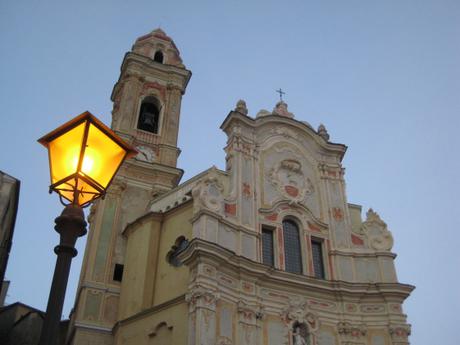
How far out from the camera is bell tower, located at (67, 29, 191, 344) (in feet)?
70.3

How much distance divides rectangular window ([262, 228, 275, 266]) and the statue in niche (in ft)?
8.37

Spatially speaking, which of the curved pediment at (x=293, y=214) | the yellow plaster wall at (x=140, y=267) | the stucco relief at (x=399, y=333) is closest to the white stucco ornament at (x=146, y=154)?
the yellow plaster wall at (x=140, y=267)

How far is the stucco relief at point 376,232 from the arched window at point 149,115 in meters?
12.2

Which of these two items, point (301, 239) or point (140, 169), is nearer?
point (301, 239)

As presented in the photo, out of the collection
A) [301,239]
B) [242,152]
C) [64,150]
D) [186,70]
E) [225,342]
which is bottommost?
[64,150]

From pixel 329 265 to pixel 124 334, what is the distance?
864 centimetres

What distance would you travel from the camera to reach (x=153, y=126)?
95.7 feet

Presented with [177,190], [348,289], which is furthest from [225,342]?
[177,190]

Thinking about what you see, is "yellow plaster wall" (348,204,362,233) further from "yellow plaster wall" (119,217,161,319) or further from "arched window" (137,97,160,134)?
"arched window" (137,97,160,134)

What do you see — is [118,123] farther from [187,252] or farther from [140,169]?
[187,252]

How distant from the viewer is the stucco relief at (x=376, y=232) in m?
23.0

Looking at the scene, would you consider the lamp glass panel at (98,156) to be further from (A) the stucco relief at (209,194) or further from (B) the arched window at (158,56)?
(B) the arched window at (158,56)

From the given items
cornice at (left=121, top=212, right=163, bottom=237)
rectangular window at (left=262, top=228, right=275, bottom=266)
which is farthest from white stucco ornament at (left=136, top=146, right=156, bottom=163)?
rectangular window at (left=262, top=228, right=275, bottom=266)

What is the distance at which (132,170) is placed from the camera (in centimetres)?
2581
